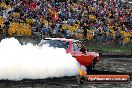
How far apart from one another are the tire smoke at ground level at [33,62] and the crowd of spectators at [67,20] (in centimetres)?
919

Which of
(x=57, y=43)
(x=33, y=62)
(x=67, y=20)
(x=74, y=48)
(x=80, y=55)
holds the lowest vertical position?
(x=33, y=62)

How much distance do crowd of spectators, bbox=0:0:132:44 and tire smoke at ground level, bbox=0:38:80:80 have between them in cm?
919

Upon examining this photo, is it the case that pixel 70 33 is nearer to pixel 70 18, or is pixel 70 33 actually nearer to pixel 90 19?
pixel 70 18

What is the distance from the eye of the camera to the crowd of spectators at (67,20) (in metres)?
Result: 23.1

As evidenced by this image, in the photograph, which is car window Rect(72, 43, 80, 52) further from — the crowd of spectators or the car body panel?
the crowd of spectators

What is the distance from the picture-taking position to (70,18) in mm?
29188

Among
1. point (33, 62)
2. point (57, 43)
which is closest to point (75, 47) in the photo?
point (57, 43)

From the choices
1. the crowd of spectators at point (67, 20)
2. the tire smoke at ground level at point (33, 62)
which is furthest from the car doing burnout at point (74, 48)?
the crowd of spectators at point (67, 20)

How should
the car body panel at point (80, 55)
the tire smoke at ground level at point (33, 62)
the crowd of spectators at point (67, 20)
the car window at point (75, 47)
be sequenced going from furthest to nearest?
the crowd of spectators at point (67, 20)
the car window at point (75, 47)
the car body panel at point (80, 55)
the tire smoke at ground level at point (33, 62)

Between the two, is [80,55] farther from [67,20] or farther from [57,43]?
[67,20]

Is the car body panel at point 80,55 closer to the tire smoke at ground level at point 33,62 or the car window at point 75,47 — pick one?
the car window at point 75,47

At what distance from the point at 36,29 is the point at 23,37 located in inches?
78.1

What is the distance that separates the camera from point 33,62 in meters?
11.5

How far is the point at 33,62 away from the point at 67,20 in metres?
17.1
